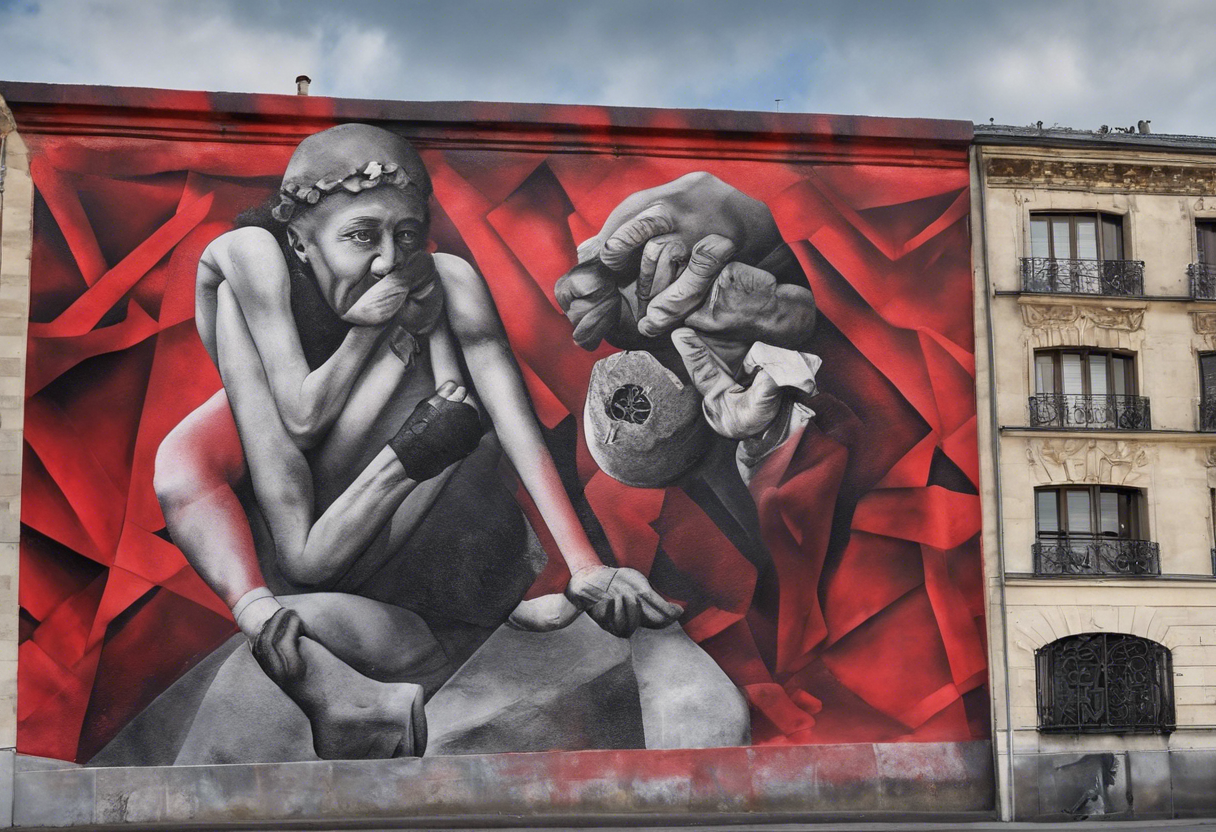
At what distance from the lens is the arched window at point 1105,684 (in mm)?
20672

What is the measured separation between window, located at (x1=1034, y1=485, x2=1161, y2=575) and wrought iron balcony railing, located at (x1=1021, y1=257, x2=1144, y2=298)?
334 centimetres

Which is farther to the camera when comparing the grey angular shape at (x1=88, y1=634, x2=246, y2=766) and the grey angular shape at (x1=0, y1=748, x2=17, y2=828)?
the grey angular shape at (x1=88, y1=634, x2=246, y2=766)

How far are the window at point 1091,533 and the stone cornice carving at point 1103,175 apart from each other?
5208 millimetres

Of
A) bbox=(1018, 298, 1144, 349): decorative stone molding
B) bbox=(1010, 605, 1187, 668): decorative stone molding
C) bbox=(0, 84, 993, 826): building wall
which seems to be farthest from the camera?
bbox=(1018, 298, 1144, 349): decorative stone molding

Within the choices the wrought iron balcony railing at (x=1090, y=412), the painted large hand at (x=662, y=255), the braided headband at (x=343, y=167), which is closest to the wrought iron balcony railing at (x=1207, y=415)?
the wrought iron balcony railing at (x=1090, y=412)

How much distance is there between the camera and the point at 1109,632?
20797 millimetres

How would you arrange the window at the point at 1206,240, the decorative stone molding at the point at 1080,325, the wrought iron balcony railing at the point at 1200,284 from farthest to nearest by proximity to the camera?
the window at the point at 1206,240
the wrought iron balcony railing at the point at 1200,284
the decorative stone molding at the point at 1080,325

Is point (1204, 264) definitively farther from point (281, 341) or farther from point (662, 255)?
point (281, 341)

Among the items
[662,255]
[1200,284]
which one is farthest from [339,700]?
[1200,284]

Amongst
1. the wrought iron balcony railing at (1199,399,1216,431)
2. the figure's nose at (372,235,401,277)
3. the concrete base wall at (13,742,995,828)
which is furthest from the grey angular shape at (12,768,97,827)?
the wrought iron balcony railing at (1199,399,1216,431)

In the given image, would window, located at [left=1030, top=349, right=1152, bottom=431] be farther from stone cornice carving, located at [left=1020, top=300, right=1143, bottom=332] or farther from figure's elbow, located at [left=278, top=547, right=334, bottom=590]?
figure's elbow, located at [left=278, top=547, right=334, bottom=590]

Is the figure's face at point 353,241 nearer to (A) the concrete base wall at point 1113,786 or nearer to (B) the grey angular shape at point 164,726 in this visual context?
(B) the grey angular shape at point 164,726

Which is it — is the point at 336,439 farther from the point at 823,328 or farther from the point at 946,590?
the point at 946,590

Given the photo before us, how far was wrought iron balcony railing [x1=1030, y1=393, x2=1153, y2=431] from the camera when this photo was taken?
21.5 metres
